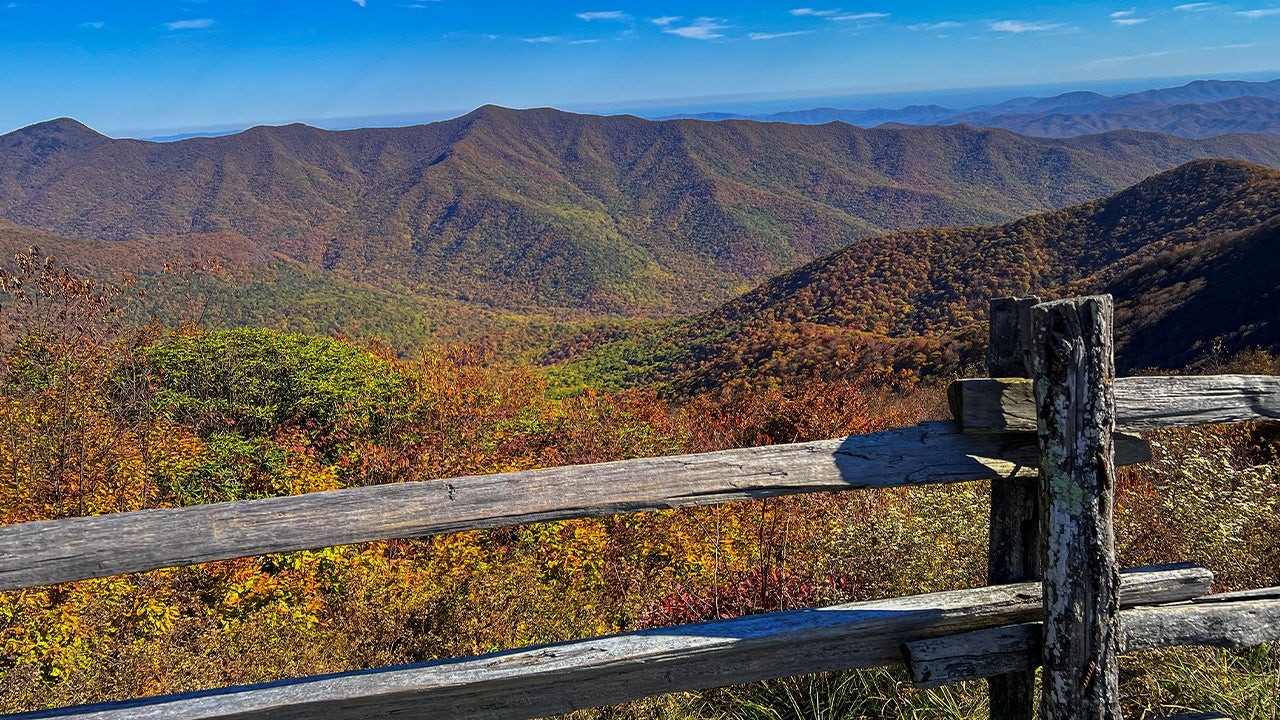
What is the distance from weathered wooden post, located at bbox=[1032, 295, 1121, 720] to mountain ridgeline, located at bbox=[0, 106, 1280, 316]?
319ft

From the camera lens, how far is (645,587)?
14.6 ft

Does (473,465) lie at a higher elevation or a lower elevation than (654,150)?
lower

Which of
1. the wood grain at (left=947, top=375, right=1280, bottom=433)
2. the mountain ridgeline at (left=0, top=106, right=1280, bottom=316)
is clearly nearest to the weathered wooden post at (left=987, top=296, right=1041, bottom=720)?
the wood grain at (left=947, top=375, right=1280, bottom=433)

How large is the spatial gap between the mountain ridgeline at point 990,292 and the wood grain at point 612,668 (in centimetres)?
1744

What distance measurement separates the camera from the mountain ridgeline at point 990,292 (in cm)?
2233

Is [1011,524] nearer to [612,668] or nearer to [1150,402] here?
[1150,402]

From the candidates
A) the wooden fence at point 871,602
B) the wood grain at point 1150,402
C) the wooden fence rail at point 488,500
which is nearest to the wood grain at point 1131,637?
the wooden fence at point 871,602

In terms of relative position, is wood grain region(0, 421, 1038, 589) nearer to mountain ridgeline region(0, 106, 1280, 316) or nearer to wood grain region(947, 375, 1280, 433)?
wood grain region(947, 375, 1280, 433)

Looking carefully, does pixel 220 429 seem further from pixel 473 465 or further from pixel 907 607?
A: pixel 907 607

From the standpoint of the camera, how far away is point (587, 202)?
568 ft

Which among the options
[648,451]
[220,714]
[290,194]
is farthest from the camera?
[290,194]

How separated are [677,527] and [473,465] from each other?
2.30 m

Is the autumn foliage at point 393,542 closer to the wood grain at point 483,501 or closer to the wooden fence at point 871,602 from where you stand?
the wooden fence at point 871,602

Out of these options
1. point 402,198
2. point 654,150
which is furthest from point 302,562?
point 654,150
